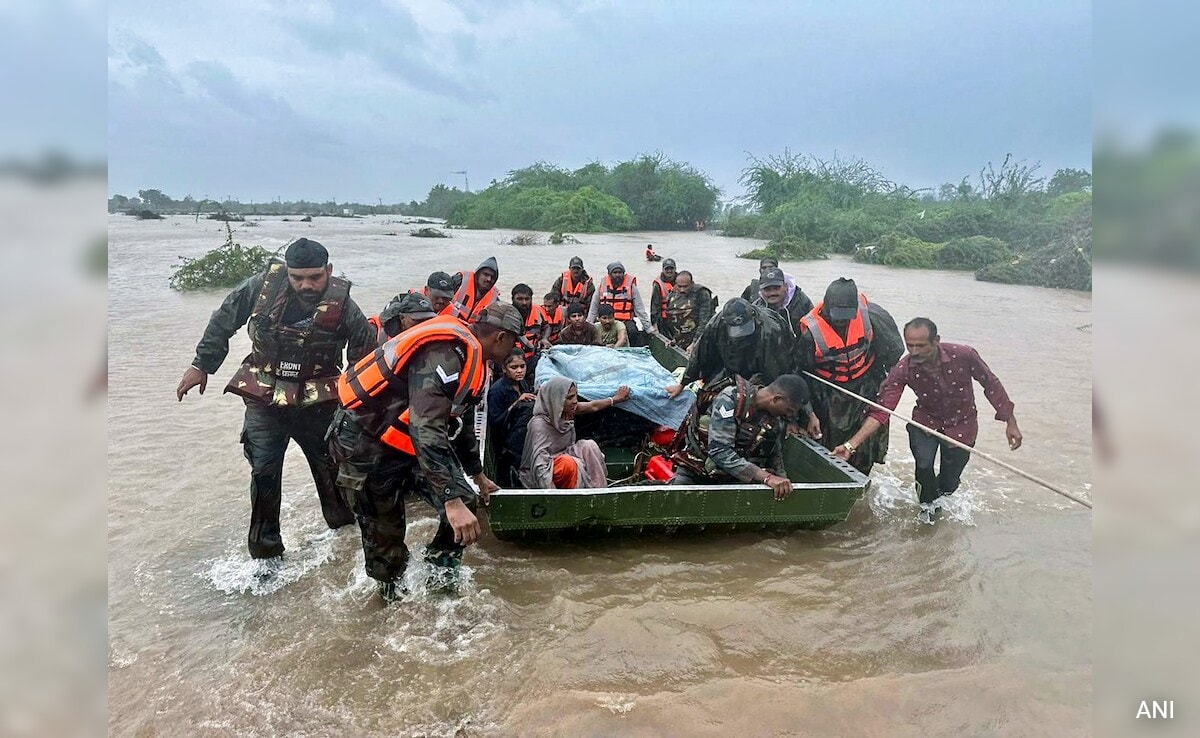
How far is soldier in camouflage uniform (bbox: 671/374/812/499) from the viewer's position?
12.2ft

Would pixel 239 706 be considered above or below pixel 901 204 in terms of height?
below

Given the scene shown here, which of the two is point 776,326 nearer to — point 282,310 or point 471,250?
point 282,310

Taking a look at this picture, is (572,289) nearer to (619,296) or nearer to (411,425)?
(619,296)

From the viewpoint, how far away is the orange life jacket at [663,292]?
850 centimetres

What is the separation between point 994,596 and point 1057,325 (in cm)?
1120

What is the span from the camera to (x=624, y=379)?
532cm

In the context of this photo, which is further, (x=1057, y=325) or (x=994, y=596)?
(x=1057, y=325)

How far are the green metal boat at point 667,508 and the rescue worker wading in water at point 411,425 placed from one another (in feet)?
1.67

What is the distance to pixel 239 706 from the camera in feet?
9.39

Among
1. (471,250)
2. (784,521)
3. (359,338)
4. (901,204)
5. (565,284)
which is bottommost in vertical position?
(784,521)

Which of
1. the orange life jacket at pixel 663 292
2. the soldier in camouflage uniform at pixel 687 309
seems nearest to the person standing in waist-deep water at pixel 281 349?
the soldier in camouflage uniform at pixel 687 309

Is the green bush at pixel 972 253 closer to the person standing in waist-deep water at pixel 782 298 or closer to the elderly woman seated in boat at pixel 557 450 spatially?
the person standing in waist-deep water at pixel 782 298

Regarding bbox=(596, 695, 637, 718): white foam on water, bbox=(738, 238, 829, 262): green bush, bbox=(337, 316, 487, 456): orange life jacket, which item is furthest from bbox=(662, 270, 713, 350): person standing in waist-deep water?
bbox=(738, 238, 829, 262): green bush

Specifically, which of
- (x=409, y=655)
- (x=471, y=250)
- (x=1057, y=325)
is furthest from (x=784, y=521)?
(x=471, y=250)
